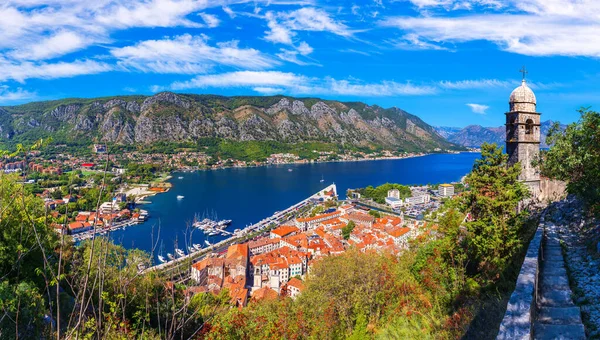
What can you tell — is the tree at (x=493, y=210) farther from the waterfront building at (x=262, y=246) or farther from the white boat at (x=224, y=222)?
the white boat at (x=224, y=222)

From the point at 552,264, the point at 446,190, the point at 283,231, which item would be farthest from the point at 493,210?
the point at 446,190

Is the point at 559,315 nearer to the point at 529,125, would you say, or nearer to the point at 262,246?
the point at 529,125

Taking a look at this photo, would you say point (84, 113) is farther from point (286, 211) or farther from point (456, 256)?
point (456, 256)

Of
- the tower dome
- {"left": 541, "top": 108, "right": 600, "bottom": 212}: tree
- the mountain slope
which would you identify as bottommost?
{"left": 541, "top": 108, "right": 600, "bottom": 212}: tree

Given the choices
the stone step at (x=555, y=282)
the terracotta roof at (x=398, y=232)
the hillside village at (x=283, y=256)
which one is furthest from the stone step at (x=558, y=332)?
the terracotta roof at (x=398, y=232)

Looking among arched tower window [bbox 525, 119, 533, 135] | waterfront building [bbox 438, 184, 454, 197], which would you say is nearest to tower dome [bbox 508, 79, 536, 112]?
arched tower window [bbox 525, 119, 533, 135]

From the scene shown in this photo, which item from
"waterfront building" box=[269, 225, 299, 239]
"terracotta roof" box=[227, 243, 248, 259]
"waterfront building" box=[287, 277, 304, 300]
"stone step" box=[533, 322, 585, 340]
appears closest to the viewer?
"stone step" box=[533, 322, 585, 340]

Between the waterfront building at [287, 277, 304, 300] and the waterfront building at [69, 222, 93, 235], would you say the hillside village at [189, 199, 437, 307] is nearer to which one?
the waterfront building at [287, 277, 304, 300]
